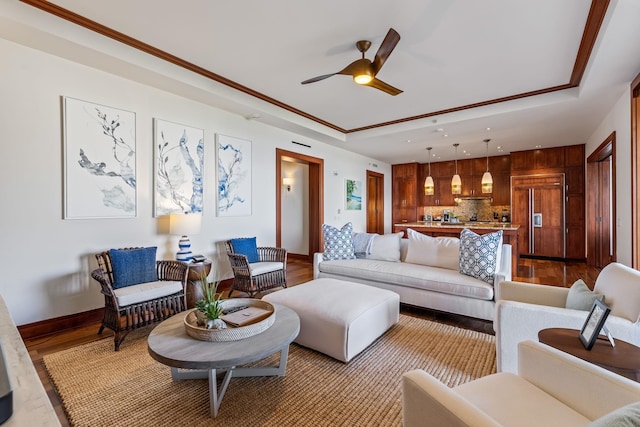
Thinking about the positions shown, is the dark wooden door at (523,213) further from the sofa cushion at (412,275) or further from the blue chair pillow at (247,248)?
Answer: the blue chair pillow at (247,248)

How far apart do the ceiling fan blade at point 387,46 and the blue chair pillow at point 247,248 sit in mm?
2816

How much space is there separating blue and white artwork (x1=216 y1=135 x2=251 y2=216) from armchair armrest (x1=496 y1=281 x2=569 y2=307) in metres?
3.55

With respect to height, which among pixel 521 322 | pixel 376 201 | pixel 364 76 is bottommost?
pixel 521 322

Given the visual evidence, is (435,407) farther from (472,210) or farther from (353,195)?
(472,210)

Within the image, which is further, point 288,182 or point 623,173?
point 288,182

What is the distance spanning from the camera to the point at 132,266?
3066mm

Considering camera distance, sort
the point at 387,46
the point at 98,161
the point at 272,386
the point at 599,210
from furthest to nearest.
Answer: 1. the point at 599,210
2. the point at 98,161
3. the point at 387,46
4. the point at 272,386

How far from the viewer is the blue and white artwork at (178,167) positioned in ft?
12.1

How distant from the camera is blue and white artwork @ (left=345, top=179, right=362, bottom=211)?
7305mm

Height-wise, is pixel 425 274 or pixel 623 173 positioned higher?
pixel 623 173

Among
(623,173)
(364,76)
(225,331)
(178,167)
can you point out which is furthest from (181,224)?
(623,173)

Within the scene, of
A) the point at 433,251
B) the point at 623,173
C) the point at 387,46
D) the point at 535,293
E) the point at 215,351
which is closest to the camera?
the point at 215,351

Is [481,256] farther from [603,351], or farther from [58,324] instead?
[58,324]

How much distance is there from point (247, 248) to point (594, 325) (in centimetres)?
376
